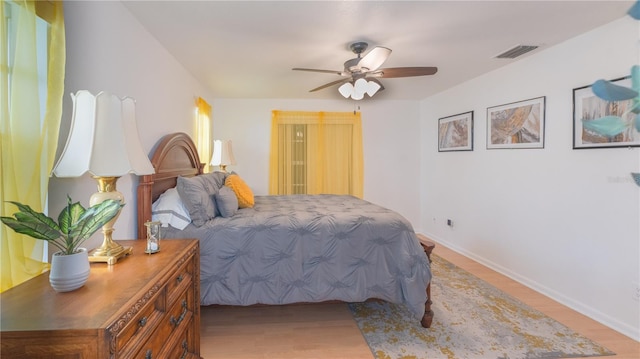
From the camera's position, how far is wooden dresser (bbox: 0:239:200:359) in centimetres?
80

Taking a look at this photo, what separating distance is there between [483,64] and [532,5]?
4.19ft

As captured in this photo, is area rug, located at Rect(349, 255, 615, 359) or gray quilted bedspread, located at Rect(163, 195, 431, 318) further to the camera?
gray quilted bedspread, located at Rect(163, 195, 431, 318)

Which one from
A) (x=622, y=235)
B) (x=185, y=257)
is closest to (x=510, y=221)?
(x=622, y=235)

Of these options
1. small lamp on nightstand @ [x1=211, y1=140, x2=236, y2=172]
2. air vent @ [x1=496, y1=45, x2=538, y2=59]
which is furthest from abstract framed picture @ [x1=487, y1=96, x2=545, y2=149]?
small lamp on nightstand @ [x1=211, y1=140, x2=236, y2=172]

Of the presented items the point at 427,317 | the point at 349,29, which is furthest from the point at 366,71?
the point at 427,317

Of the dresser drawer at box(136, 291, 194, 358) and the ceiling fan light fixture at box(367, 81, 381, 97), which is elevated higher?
the ceiling fan light fixture at box(367, 81, 381, 97)

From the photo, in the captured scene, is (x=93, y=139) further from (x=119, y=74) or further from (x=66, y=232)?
(x=119, y=74)

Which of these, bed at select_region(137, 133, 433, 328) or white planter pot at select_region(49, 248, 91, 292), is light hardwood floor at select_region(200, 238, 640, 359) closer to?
bed at select_region(137, 133, 433, 328)

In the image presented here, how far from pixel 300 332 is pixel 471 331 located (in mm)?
1280

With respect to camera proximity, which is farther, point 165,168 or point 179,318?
point 165,168

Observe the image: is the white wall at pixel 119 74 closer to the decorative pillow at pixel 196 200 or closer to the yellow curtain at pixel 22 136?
the yellow curtain at pixel 22 136

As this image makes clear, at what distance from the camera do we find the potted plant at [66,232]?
0.94 m

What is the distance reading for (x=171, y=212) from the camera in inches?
86.3

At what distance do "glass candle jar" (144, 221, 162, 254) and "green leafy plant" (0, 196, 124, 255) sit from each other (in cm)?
33
